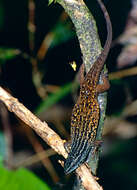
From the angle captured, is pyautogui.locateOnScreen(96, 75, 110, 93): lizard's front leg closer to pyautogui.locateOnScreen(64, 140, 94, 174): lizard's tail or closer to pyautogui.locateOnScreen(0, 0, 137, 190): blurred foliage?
pyautogui.locateOnScreen(64, 140, 94, 174): lizard's tail

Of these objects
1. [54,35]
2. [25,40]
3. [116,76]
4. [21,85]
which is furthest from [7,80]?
[116,76]

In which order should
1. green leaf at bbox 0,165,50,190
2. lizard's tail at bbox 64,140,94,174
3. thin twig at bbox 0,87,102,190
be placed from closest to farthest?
thin twig at bbox 0,87,102,190, lizard's tail at bbox 64,140,94,174, green leaf at bbox 0,165,50,190

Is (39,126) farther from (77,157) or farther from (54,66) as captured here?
(54,66)

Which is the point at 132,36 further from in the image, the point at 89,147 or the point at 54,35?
the point at 89,147

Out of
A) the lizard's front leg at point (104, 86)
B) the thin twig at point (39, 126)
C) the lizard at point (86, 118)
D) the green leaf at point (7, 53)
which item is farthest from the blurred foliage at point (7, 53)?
the thin twig at point (39, 126)

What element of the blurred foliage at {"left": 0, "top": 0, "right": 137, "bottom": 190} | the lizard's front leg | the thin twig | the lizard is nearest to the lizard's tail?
the lizard

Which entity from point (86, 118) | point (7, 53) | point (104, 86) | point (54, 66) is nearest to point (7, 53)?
point (7, 53)
